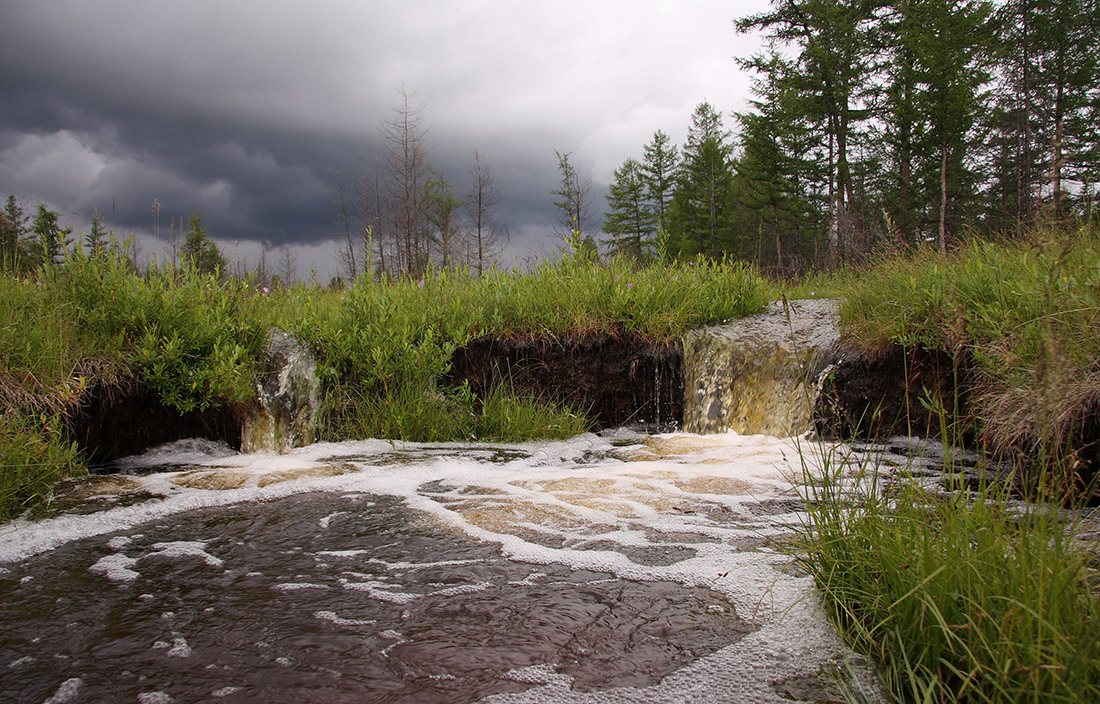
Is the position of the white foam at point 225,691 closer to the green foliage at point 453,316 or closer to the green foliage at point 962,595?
the green foliage at point 962,595

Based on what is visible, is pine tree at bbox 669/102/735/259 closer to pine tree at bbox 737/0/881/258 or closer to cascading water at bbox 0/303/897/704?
pine tree at bbox 737/0/881/258

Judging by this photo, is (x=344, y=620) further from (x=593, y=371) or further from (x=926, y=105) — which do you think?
(x=926, y=105)

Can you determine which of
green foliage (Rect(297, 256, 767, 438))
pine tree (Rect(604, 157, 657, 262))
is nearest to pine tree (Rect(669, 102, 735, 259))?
pine tree (Rect(604, 157, 657, 262))

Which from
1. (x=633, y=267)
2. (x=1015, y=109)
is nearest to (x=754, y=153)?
(x=1015, y=109)

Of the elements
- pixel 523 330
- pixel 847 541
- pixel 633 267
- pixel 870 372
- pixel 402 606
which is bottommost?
pixel 402 606

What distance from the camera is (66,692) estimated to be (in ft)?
5.88

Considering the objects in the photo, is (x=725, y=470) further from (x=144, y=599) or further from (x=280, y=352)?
(x=280, y=352)

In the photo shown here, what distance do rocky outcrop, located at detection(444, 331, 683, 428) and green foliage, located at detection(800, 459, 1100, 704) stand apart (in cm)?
471

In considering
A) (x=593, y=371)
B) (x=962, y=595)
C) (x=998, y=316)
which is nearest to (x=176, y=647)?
(x=962, y=595)

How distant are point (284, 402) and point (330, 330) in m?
0.83

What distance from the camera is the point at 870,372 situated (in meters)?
5.46

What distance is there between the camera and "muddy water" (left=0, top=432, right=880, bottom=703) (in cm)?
181

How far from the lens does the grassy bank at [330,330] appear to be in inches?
174

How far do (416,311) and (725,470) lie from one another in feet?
12.7
